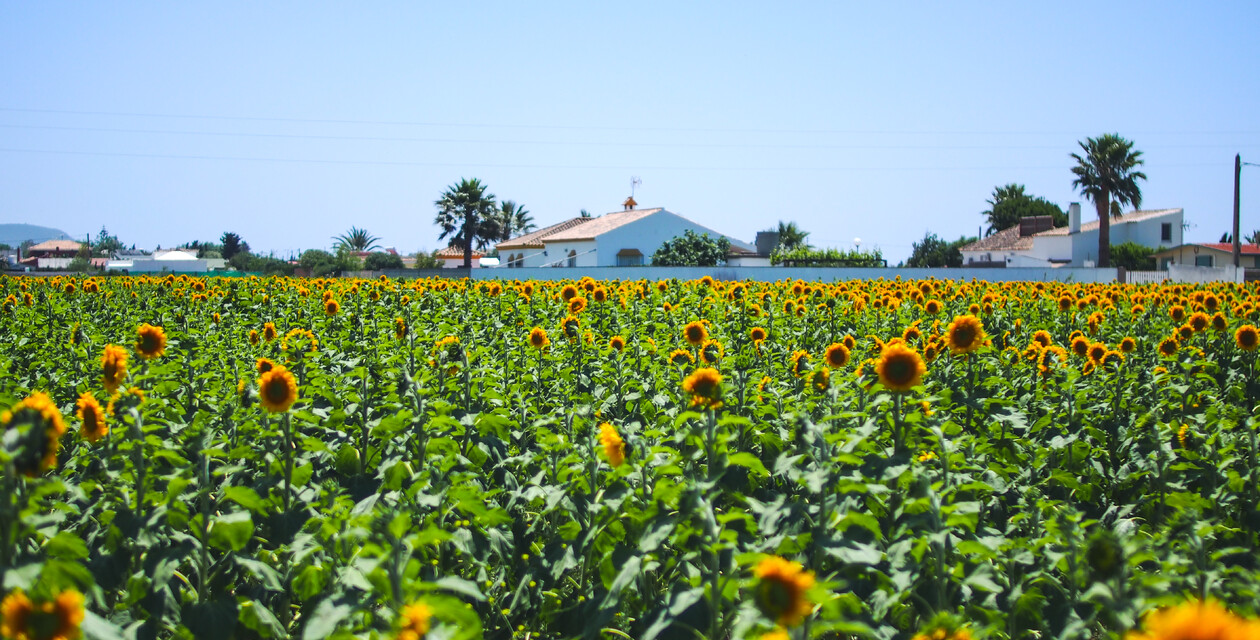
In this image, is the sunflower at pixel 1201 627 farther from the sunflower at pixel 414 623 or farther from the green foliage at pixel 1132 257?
the green foliage at pixel 1132 257

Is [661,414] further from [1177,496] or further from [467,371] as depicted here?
[1177,496]

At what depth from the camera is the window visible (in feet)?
175

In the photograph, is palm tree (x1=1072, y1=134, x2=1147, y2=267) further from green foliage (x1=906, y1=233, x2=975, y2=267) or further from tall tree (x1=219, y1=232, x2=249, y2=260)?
tall tree (x1=219, y1=232, x2=249, y2=260)

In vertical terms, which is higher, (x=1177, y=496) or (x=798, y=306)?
(x=798, y=306)

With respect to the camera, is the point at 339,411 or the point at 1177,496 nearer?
the point at 1177,496

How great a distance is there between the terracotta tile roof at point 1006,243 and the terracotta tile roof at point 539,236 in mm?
32413

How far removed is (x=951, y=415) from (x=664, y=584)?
2.22 meters

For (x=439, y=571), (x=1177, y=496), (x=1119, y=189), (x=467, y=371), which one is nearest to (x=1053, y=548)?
(x=1177, y=496)

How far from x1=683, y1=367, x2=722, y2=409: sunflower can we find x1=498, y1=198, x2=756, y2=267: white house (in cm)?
4770

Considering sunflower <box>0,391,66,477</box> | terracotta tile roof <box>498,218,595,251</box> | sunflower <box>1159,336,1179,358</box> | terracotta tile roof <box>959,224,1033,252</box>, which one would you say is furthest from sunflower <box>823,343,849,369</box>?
terracotta tile roof <box>959,224,1033,252</box>

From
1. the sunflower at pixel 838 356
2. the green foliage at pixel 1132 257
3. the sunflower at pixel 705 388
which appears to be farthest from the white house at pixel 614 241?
the sunflower at pixel 705 388

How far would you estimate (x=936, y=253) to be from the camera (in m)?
80.0

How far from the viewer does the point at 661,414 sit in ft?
15.7

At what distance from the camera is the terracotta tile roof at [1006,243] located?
215 feet
